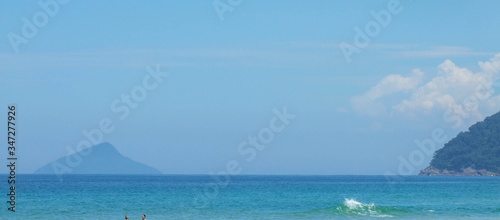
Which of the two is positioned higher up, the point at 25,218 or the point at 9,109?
the point at 9,109

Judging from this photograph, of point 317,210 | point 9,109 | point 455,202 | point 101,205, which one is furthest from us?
point 455,202

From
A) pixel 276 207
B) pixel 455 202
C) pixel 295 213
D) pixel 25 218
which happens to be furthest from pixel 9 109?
pixel 455 202

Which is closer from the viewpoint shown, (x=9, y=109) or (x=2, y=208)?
(x=9, y=109)

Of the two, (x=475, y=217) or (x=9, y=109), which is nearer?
(x=9, y=109)

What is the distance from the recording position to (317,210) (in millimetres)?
53312

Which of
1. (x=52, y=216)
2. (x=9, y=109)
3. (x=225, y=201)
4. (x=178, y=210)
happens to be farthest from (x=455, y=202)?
(x=9, y=109)

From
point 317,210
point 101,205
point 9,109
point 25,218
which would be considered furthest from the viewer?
point 101,205

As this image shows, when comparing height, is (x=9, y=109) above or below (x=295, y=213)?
above

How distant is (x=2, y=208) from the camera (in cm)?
5262

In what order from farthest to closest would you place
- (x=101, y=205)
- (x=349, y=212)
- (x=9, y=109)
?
(x=101, y=205) < (x=349, y=212) < (x=9, y=109)

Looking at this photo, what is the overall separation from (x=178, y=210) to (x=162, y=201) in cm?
1136

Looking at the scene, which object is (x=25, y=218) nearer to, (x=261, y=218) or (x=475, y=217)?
(x=261, y=218)

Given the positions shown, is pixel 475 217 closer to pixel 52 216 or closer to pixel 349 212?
pixel 349 212

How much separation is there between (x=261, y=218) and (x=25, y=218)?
14848mm
